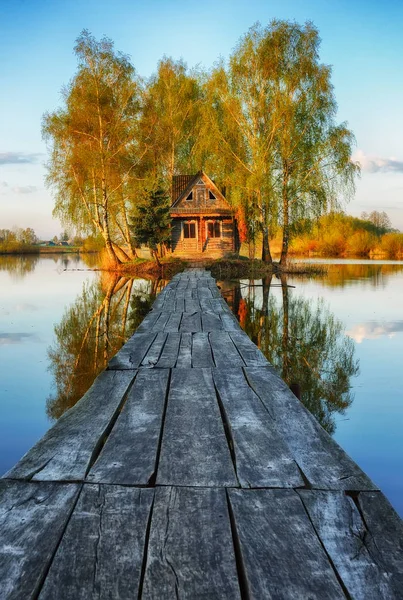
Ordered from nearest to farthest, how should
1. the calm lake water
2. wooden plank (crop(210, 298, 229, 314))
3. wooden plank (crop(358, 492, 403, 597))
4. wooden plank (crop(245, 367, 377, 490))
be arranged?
wooden plank (crop(358, 492, 403, 597)) < wooden plank (crop(245, 367, 377, 490)) < the calm lake water < wooden plank (crop(210, 298, 229, 314))

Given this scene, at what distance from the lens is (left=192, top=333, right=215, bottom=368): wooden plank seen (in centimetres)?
448

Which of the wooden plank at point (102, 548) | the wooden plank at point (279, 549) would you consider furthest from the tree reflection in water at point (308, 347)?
the wooden plank at point (102, 548)

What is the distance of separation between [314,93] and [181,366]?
20.9 metres

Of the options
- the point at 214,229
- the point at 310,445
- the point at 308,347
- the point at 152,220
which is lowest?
the point at 308,347

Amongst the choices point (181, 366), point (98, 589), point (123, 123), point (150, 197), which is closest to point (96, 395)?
point (181, 366)

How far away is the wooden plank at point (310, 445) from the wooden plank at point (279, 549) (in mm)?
270

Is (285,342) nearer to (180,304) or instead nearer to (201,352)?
(180,304)

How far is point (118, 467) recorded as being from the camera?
88.4 inches

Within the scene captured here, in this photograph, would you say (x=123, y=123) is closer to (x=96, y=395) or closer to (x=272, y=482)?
(x=96, y=395)

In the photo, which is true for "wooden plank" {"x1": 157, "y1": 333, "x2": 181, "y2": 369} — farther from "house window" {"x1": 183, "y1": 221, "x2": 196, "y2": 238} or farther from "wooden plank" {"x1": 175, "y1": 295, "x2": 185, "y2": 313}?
"house window" {"x1": 183, "y1": 221, "x2": 196, "y2": 238}

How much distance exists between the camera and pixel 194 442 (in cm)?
257

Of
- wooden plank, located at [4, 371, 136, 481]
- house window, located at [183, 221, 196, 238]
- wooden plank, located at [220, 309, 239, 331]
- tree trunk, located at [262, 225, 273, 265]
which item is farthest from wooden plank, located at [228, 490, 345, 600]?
house window, located at [183, 221, 196, 238]

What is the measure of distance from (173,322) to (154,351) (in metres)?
2.08

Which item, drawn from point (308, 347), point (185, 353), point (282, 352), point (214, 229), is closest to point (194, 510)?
point (185, 353)
